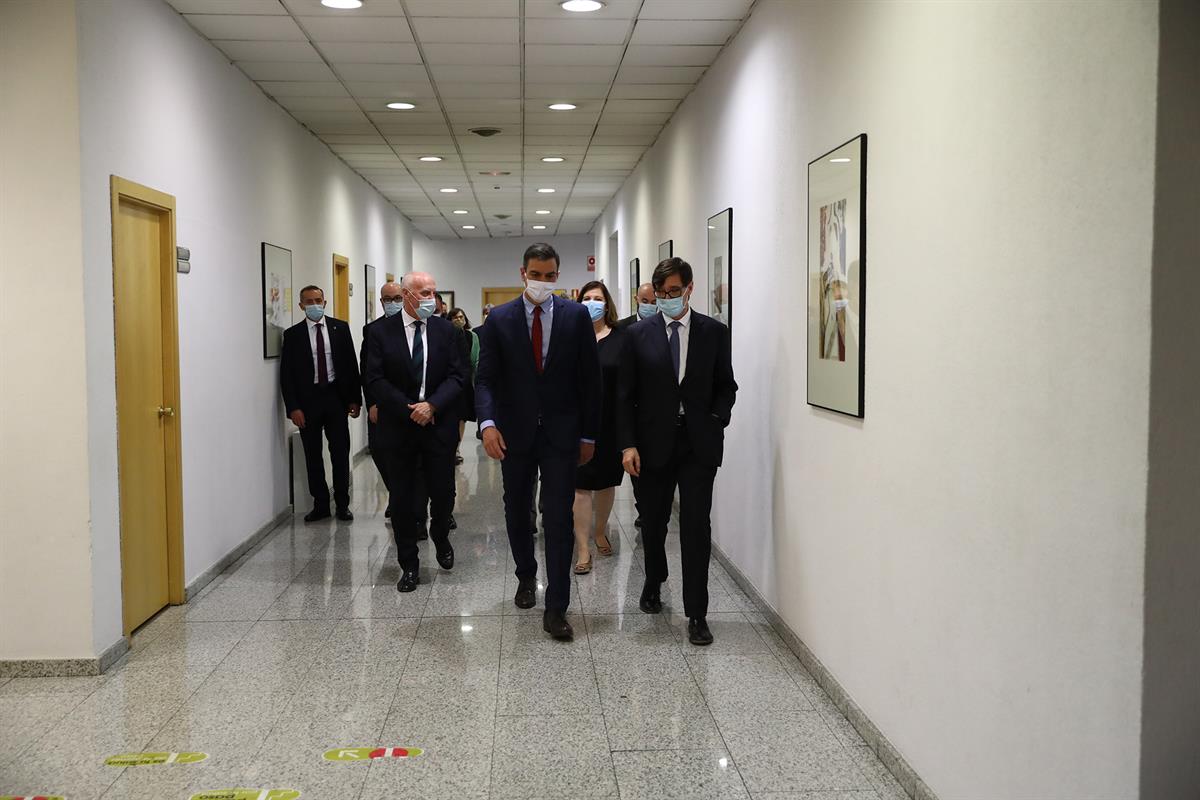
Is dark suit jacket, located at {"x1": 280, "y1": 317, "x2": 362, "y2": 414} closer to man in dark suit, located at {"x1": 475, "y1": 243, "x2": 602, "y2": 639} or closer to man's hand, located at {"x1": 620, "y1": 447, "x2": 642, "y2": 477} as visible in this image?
man in dark suit, located at {"x1": 475, "y1": 243, "x2": 602, "y2": 639}

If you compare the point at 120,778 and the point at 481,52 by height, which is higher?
Answer: the point at 481,52

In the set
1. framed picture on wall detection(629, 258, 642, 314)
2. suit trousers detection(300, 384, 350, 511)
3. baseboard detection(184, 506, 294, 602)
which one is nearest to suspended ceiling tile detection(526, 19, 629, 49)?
suit trousers detection(300, 384, 350, 511)

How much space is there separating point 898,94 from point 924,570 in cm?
145

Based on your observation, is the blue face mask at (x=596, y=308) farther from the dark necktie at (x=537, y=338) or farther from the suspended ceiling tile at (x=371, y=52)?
the suspended ceiling tile at (x=371, y=52)

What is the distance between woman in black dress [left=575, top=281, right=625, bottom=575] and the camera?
5801mm

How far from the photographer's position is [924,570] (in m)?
3.04

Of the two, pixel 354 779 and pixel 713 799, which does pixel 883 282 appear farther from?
pixel 354 779

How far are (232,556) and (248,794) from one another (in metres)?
3.39

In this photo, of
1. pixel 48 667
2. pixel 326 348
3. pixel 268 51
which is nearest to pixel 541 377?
pixel 48 667

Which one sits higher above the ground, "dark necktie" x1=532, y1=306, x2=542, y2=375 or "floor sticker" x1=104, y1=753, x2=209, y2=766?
"dark necktie" x1=532, y1=306, x2=542, y2=375

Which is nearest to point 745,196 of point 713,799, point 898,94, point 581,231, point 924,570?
point 898,94

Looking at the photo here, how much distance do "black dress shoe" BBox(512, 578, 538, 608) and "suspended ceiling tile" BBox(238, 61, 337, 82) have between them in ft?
11.9

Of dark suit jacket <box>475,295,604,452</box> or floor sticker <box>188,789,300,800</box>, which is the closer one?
floor sticker <box>188,789,300,800</box>

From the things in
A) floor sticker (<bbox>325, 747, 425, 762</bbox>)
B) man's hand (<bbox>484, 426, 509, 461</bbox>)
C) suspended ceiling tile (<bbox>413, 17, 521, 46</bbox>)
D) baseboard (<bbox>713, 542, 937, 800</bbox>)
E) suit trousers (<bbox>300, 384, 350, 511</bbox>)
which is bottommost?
floor sticker (<bbox>325, 747, 425, 762</bbox>)
